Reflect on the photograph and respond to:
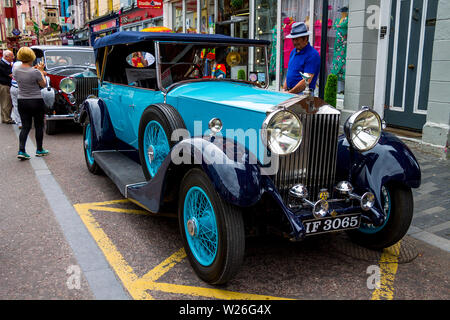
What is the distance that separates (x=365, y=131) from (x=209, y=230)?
55.9 inches

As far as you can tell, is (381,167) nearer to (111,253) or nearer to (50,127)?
(111,253)

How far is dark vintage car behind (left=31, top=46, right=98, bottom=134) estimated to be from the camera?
28.8 feet

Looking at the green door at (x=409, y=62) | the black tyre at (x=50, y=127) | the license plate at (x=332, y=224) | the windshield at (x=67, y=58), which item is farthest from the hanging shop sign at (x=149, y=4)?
the license plate at (x=332, y=224)

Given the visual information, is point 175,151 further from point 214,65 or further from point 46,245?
point 214,65

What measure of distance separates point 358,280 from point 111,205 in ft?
9.12

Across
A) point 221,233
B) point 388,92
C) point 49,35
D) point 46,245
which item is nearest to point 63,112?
point 46,245

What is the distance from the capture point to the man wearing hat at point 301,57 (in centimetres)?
525

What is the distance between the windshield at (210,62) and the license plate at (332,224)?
208 cm

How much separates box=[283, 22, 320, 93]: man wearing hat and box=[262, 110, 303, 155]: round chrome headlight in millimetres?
2453

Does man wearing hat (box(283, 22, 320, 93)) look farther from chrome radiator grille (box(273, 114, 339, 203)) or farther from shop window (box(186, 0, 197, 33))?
shop window (box(186, 0, 197, 33))

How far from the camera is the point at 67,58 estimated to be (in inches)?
396

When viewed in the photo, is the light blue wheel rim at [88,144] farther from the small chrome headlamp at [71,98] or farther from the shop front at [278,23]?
the small chrome headlamp at [71,98]

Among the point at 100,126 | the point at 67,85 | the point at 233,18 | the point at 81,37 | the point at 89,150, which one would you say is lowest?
the point at 89,150

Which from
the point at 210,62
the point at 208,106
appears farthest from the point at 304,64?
the point at 208,106
